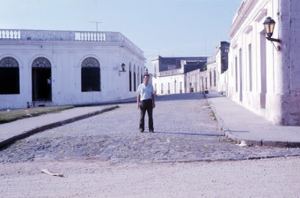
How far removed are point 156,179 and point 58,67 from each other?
20455 mm

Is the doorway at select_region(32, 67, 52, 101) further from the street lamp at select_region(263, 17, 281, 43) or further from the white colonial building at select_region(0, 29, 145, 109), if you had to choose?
the street lamp at select_region(263, 17, 281, 43)

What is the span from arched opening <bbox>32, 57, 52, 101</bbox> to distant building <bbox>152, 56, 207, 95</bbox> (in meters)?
27.0

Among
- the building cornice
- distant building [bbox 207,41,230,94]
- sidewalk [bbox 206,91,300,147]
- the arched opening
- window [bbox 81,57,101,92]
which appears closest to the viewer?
sidewalk [bbox 206,91,300,147]

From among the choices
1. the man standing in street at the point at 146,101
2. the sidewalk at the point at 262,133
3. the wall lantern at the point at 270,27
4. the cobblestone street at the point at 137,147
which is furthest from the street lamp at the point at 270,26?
the man standing in street at the point at 146,101

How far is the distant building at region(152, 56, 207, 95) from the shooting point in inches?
2069

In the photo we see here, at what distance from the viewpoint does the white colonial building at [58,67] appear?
23.6m

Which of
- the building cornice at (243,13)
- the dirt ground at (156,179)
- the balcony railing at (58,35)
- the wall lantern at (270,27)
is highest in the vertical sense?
the balcony railing at (58,35)

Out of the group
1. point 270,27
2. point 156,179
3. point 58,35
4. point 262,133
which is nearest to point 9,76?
point 58,35

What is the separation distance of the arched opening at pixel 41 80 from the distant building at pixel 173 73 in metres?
27.0

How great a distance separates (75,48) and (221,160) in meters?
19.8

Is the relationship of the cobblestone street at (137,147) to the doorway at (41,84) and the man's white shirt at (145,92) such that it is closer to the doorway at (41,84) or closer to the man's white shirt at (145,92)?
the man's white shirt at (145,92)

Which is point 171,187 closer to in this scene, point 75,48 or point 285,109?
point 285,109

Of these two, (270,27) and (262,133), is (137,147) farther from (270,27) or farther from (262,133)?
(270,27)

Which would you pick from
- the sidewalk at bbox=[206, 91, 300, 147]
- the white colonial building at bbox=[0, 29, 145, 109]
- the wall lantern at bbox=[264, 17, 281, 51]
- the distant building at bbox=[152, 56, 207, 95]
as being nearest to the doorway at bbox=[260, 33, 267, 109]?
the sidewalk at bbox=[206, 91, 300, 147]
